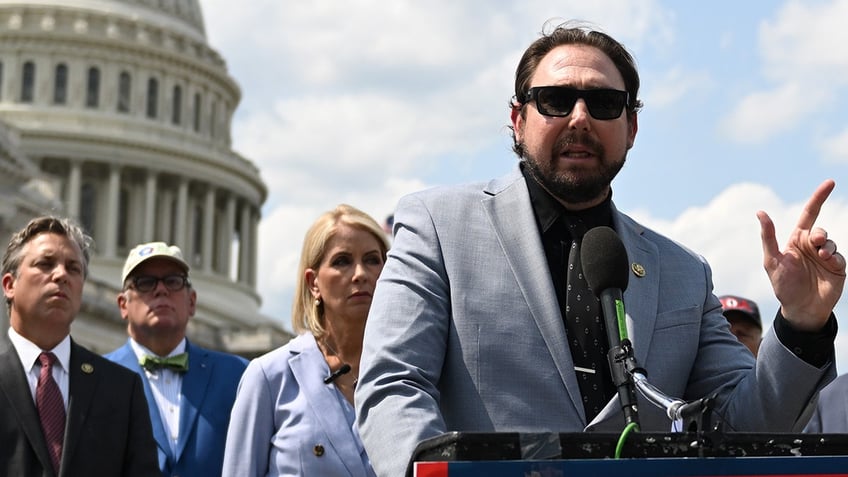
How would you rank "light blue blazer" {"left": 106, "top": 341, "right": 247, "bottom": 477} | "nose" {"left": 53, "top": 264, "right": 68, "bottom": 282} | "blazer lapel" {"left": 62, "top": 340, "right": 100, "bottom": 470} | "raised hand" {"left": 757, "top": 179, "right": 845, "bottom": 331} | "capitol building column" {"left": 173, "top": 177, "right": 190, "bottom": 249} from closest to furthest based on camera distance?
"raised hand" {"left": 757, "top": 179, "right": 845, "bottom": 331}, "blazer lapel" {"left": 62, "top": 340, "right": 100, "bottom": 470}, "nose" {"left": 53, "top": 264, "right": 68, "bottom": 282}, "light blue blazer" {"left": 106, "top": 341, "right": 247, "bottom": 477}, "capitol building column" {"left": 173, "top": 177, "right": 190, "bottom": 249}

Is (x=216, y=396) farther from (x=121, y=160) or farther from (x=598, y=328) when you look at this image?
(x=121, y=160)

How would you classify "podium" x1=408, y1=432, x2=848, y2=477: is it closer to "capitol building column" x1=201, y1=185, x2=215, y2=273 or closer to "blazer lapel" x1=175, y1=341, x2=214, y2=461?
"blazer lapel" x1=175, y1=341, x2=214, y2=461

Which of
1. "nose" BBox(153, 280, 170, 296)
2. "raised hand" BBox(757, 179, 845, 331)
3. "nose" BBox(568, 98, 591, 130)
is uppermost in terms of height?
"nose" BBox(153, 280, 170, 296)

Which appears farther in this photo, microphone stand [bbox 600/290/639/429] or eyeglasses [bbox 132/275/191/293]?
eyeglasses [bbox 132/275/191/293]

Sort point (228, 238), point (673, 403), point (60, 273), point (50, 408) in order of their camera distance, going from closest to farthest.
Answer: point (673, 403)
point (50, 408)
point (60, 273)
point (228, 238)

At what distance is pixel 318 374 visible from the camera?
6047 millimetres

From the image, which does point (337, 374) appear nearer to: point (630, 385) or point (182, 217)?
point (630, 385)

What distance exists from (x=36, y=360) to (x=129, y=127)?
75.3m

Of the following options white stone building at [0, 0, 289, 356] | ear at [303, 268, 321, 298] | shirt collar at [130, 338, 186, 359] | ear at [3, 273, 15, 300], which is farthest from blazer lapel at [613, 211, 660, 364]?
white stone building at [0, 0, 289, 356]

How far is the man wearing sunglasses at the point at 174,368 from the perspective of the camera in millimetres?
7645

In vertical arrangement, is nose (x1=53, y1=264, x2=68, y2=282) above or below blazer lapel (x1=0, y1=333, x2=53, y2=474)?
above

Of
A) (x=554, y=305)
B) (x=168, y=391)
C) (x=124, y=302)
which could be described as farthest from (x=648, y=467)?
(x=124, y=302)

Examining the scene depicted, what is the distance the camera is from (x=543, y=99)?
3.64 metres

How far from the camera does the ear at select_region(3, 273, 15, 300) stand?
625 cm
